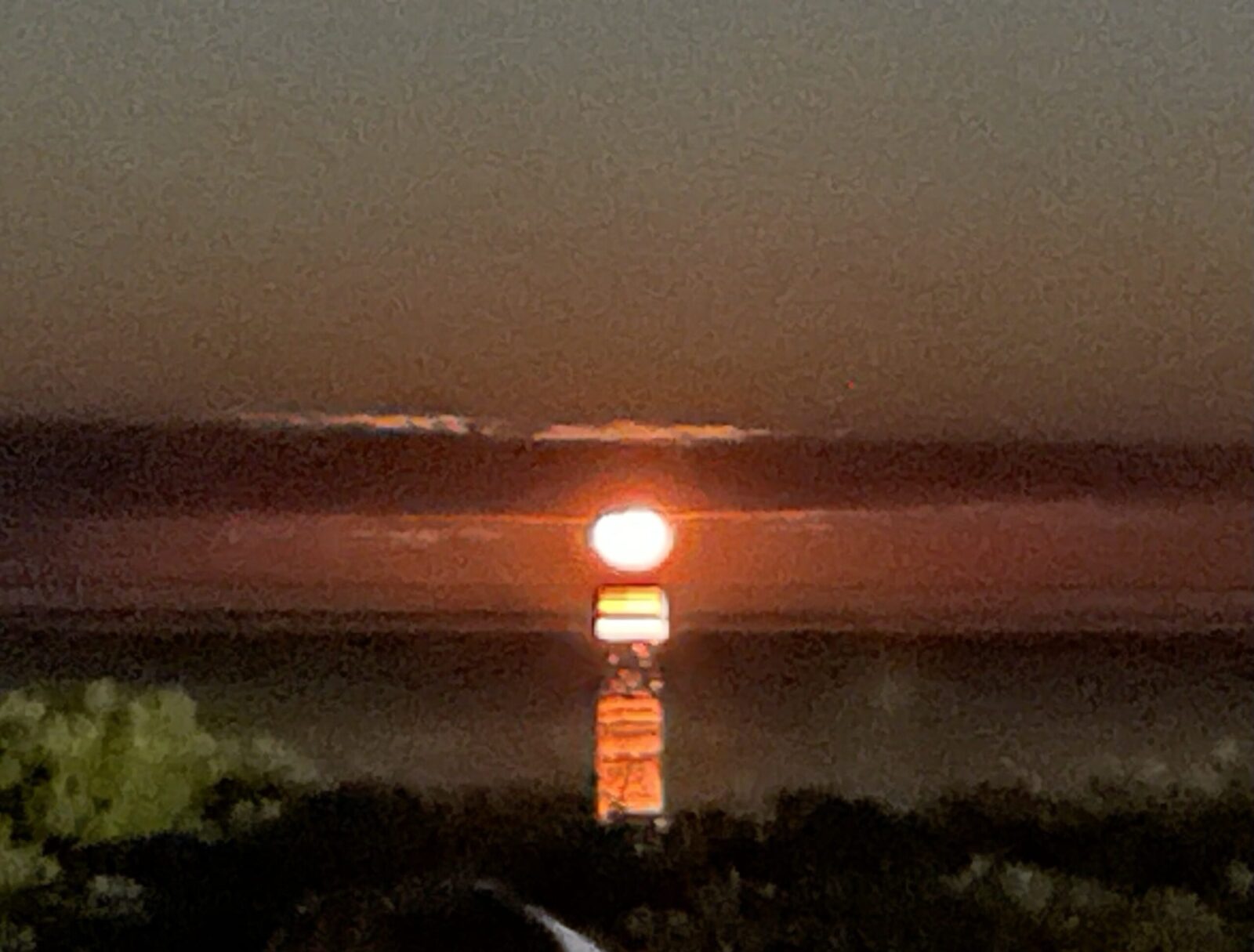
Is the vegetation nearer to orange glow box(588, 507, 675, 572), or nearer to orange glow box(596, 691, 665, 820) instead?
orange glow box(596, 691, 665, 820)

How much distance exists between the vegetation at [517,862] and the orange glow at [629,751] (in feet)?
0.07

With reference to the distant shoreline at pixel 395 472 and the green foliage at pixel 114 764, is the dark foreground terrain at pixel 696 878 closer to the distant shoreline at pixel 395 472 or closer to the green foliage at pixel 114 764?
the green foliage at pixel 114 764

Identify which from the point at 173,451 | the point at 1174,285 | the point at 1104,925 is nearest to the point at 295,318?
the point at 173,451

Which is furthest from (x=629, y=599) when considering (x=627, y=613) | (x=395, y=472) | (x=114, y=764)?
(x=114, y=764)

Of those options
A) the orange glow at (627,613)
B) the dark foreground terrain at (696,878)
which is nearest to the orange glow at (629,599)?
the orange glow at (627,613)

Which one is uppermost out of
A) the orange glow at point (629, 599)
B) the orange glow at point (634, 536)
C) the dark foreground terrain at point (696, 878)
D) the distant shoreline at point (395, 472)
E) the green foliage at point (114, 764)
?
the distant shoreline at point (395, 472)

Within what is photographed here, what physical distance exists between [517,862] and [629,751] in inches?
3.9

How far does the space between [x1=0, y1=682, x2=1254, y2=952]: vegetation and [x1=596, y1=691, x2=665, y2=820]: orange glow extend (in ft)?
0.07

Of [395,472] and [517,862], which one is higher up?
[395,472]

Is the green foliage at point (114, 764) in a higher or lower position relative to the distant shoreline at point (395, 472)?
lower

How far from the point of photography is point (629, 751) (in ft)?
3.24

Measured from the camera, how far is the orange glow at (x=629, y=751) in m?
0.98

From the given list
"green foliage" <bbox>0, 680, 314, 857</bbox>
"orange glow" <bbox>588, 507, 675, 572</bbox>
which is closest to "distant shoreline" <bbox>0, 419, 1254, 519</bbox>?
"orange glow" <bbox>588, 507, 675, 572</bbox>

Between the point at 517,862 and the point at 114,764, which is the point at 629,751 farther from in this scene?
the point at 114,764
